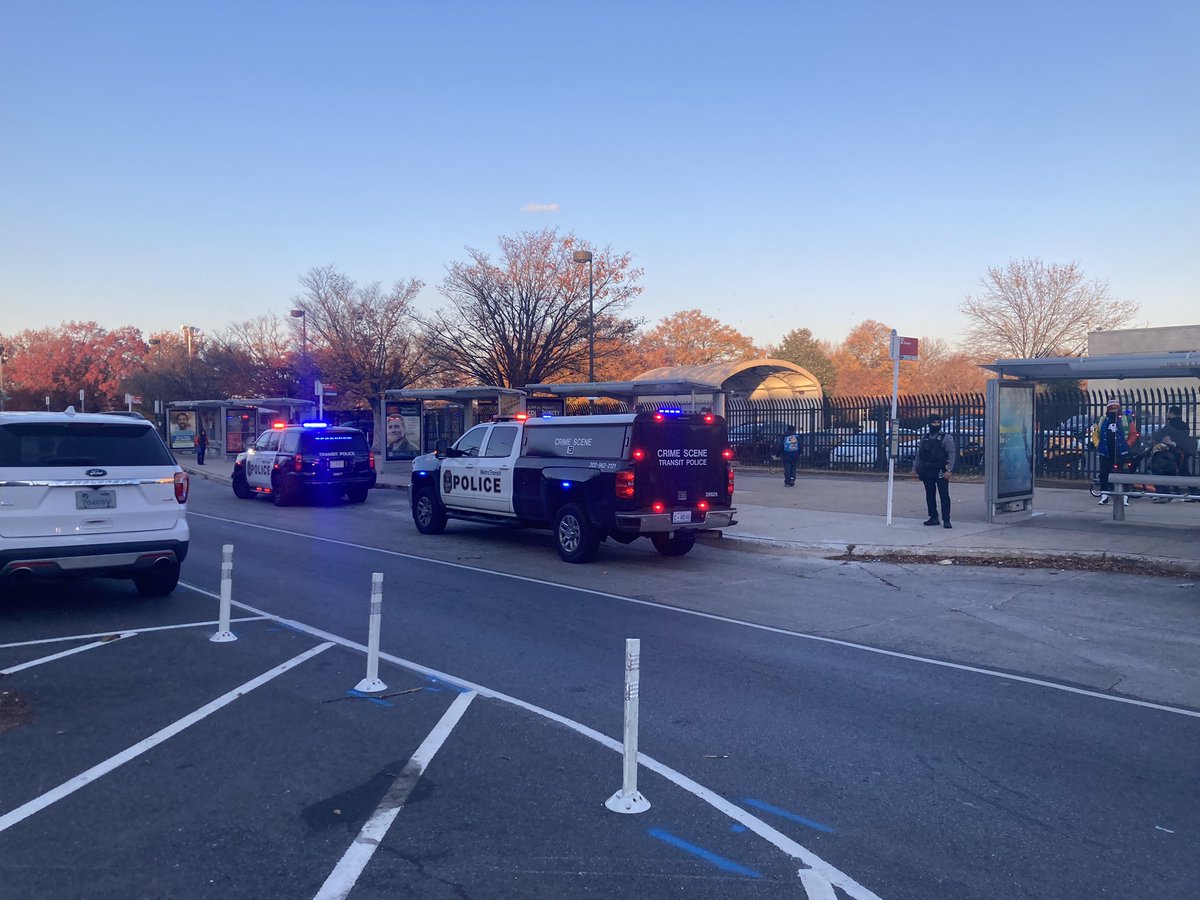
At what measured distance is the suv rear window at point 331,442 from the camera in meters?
20.6

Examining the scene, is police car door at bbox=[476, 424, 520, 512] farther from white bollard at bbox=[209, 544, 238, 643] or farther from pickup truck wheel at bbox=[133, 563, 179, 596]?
white bollard at bbox=[209, 544, 238, 643]

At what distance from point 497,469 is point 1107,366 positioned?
9.28 metres

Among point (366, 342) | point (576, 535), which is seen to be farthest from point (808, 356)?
point (576, 535)

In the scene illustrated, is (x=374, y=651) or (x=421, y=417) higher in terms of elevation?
(x=421, y=417)

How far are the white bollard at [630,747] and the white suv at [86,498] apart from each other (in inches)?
246

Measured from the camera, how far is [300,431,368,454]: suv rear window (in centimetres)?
2062

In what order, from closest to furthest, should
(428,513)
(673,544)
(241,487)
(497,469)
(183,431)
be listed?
1. (673,544)
2. (497,469)
3. (428,513)
4. (241,487)
5. (183,431)

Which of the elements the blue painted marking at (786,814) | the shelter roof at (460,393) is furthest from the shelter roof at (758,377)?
the blue painted marking at (786,814)

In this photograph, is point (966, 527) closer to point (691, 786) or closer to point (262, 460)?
point (691, 786)

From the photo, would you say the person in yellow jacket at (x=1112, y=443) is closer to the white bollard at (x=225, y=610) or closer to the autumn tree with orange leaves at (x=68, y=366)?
the white bollard at (x=225, y=610)

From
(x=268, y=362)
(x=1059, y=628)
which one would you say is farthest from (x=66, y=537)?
(x=268, y=362)

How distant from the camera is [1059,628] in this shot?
29.0ft

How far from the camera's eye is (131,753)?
5.37m

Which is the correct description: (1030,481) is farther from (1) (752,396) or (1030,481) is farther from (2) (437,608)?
(1) (752,396)
